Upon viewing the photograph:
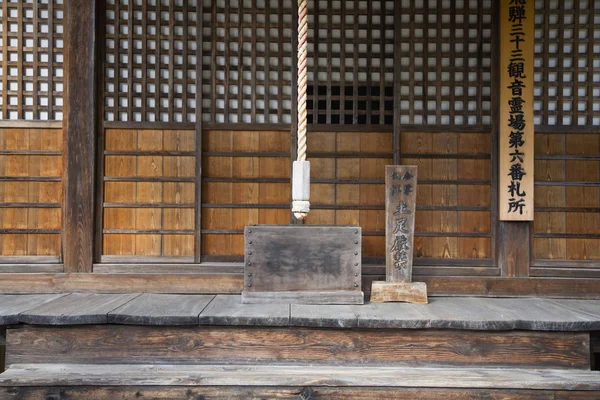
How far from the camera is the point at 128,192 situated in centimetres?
436

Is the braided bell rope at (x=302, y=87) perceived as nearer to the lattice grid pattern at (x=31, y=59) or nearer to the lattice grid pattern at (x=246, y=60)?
the lattice grid pattern at (x=246, y=60)

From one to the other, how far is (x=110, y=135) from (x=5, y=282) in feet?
6.51

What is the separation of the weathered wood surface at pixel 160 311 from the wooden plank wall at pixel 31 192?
1.49m

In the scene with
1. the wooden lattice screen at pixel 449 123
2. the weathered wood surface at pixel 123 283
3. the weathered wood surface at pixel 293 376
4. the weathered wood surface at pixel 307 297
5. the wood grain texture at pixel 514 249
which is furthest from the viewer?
the wooden lattice screen at pixel 449 123

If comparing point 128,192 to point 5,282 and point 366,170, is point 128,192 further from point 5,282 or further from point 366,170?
point 366,170

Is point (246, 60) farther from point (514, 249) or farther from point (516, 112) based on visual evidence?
point (514, 249)

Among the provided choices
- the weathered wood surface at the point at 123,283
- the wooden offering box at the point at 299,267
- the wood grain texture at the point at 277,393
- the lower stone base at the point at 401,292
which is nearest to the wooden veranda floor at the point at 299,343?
the wood grain texture at the point at 277,393

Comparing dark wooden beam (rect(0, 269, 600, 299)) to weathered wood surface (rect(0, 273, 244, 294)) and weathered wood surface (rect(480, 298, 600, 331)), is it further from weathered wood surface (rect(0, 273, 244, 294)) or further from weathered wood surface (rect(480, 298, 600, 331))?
weathered wood surface (rect(480, 298, 600, 331))

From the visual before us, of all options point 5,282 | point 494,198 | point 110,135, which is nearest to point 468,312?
point 494,198

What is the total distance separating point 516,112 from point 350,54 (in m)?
2.03

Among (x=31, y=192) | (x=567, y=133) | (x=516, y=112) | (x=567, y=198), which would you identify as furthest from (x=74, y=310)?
(x=567, y=133)

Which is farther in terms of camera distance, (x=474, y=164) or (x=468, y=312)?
(x=474, y=164)

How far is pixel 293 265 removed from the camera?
11.6 feet

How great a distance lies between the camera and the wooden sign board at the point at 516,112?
418cm
